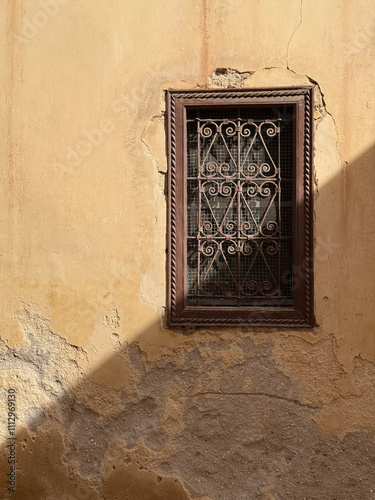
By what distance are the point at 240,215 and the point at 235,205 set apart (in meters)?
0.07

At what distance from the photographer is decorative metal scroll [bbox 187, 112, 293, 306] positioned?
3.27m

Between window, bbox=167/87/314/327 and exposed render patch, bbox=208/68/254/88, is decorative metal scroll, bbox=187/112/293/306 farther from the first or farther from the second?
exposed render patch, bbox=208/68/254/88

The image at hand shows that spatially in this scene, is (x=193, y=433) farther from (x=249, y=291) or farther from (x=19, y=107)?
(x=19, y=107)

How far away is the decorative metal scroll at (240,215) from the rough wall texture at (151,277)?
0.66 feet

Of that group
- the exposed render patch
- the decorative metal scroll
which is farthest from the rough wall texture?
the decorative metal scroll

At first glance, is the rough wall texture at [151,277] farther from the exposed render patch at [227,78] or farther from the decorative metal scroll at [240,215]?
the decorative metal scroll at [240,215]

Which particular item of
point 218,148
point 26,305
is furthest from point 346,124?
point 26,305

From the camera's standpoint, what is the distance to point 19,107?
3.33 metres

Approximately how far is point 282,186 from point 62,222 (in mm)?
1358

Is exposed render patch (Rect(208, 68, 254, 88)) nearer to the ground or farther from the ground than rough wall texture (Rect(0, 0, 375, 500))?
farther from the ground

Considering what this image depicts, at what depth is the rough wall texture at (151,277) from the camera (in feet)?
10.5

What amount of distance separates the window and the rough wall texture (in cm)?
9

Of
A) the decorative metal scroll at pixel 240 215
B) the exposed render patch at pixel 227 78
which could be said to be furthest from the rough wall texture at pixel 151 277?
the decorative metal scroll at pixel 240 215

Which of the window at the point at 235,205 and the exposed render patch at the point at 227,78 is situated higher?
the exposed render patch at the point at 227,78
